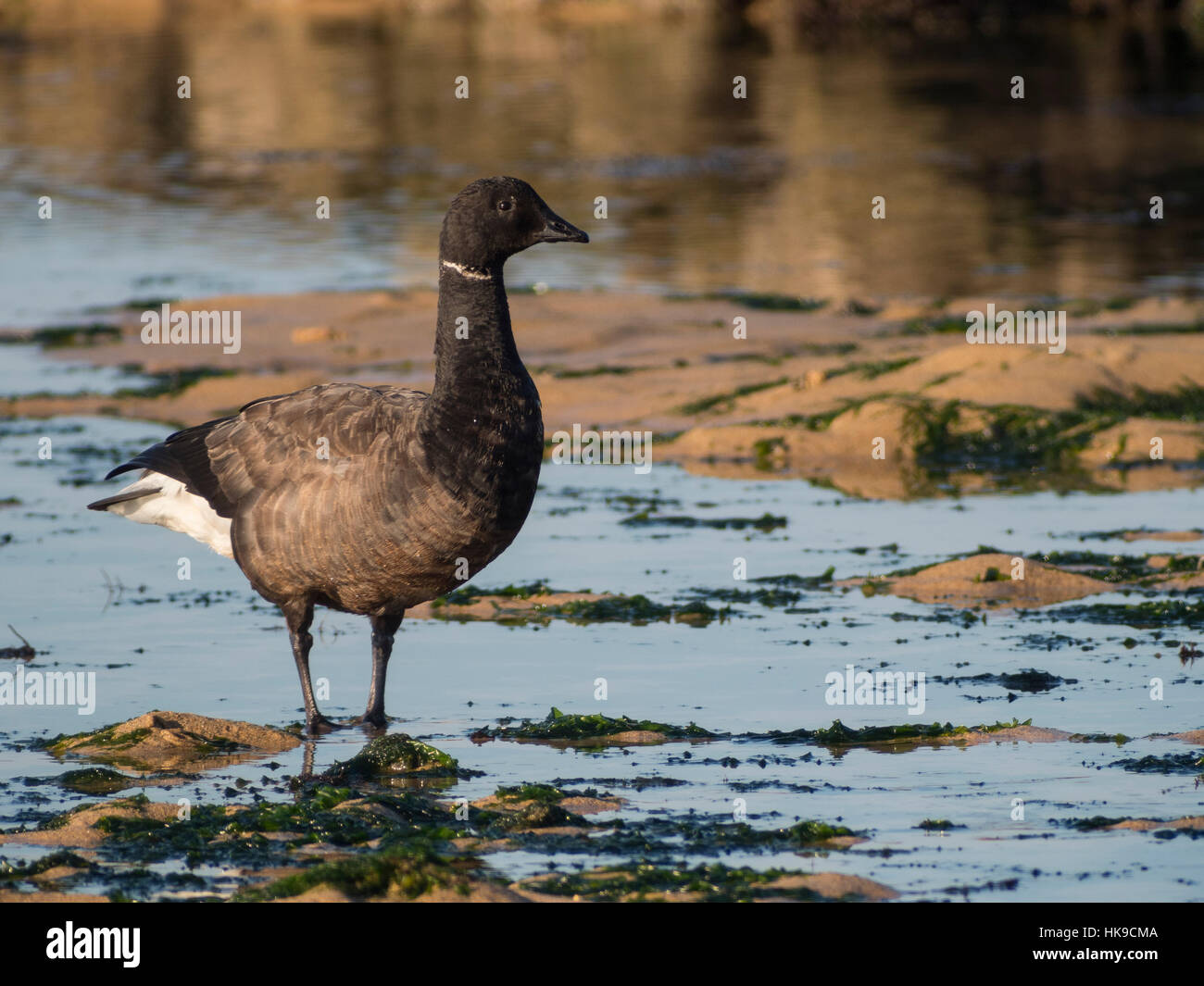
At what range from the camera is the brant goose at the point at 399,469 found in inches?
322

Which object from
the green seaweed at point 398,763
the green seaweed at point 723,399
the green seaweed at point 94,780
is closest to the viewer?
the green seaweed at point 94,780

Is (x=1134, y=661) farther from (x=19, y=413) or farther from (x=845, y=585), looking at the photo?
(x=19, y=413)

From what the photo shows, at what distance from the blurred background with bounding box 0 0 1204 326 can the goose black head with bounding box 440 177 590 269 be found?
1382 cm

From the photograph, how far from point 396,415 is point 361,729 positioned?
5.05ft

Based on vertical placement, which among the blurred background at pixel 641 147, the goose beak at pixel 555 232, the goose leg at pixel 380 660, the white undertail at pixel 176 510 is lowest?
the goose leg at pixel 380 660

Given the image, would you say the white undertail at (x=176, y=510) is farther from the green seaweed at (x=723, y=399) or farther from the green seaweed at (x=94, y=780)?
the green seaweed at (x=723, y=399)

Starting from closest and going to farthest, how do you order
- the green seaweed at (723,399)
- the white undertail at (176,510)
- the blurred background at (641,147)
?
the white undertail at (176,510) → the green seaweed at (723,399) → the blurred background at (641,147)

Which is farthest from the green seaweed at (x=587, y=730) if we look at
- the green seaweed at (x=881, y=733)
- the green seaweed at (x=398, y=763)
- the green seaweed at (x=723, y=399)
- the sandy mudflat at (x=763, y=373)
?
the green seaweed at (x=723, y=399)

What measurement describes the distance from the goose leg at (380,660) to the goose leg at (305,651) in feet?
0.71

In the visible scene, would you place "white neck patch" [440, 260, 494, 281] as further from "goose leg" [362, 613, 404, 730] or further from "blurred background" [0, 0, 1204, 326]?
"blurred background" [0, 0, 1204, 326]

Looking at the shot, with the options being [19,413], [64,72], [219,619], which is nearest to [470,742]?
[219,619]

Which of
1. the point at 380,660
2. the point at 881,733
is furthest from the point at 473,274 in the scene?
the point at 881,733

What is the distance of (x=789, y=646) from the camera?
9.97 meters

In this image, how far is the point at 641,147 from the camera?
36.2m
